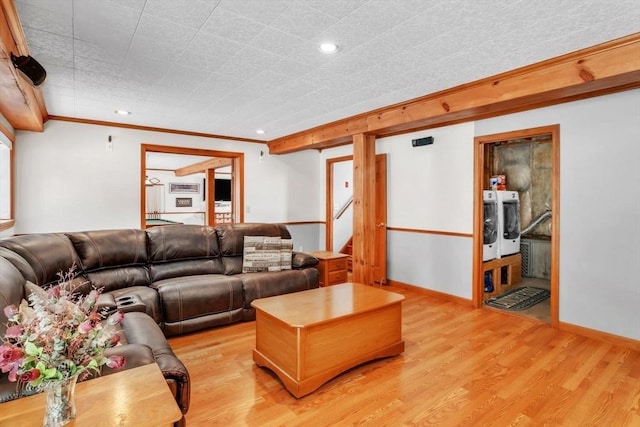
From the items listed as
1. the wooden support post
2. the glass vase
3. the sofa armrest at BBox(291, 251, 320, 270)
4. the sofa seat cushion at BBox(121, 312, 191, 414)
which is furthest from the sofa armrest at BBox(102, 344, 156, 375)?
the wooden support post

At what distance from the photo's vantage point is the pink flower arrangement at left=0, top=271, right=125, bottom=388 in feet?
3.21

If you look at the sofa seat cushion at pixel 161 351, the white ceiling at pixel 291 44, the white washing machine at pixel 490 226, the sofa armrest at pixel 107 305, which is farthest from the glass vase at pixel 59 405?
the white washing machine at pixel 490 226

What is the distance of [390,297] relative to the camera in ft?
9.37

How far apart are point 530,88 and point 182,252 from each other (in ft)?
11.9

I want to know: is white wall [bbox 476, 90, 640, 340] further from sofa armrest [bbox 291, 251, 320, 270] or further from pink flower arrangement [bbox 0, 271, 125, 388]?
pink flower arrangement [bbox 0, 271, 125, 388]

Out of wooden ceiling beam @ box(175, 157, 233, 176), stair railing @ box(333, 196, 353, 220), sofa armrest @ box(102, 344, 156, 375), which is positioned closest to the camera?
sofa armrest @ box(102, 344, 156, 375)

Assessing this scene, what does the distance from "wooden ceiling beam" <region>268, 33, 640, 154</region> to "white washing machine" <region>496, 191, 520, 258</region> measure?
1.46 meters

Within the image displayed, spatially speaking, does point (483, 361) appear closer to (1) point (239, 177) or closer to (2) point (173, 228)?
(2) point (173, 228)

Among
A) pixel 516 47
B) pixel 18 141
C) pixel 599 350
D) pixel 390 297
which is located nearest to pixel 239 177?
pixel 18 141

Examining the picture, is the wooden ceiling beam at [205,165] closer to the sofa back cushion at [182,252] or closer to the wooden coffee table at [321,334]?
the sofa back cushion at [182,252]

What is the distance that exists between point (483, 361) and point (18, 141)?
5.56 metres

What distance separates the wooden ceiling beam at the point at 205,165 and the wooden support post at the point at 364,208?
2.73 m

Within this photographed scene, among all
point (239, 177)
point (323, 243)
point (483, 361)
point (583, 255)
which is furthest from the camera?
point (323, 243)

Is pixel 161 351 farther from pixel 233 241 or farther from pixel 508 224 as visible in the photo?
pixel 508 224
